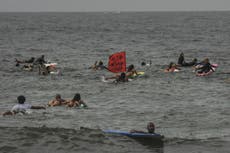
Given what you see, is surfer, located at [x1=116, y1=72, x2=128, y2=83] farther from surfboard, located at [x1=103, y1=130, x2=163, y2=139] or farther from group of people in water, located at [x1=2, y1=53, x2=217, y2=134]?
surfboard, located at [x1=103, y1=130, x2=163, y2=139]

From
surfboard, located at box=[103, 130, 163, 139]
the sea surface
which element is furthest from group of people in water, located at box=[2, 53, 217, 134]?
surfboard, located at box=[103, 130, 163, 139]

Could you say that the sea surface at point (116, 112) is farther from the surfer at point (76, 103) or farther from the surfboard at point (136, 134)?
the surfer at point (76, 103)

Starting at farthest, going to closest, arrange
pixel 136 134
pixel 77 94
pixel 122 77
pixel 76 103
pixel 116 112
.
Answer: pixel 122 77, pixel 76 103, pixel 77 94, pixel 116 112, pixel 136 134

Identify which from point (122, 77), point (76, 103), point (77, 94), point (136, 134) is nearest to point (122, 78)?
point (122, 77)

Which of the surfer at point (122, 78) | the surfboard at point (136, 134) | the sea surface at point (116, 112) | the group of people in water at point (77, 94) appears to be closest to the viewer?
the surfboard at point (136, 134)

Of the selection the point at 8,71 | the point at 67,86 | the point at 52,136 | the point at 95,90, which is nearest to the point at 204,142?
the point at 52,136

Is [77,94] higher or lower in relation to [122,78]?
lower

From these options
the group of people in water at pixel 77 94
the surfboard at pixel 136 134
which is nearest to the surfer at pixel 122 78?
the group of people in water at pixel 77 94

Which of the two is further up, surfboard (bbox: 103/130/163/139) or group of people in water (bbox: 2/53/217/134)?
group of people in water (bbox: 2/53/217/134)

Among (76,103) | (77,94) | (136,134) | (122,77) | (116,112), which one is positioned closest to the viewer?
(136,134)

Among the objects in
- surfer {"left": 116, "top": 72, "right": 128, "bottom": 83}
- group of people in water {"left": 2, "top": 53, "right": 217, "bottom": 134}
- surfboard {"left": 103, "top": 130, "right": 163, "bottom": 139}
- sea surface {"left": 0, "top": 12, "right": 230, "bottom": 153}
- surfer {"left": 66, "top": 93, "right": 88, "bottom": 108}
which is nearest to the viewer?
surfboard {"left": 103, "top": 130, "right": 163, "bottom": 139}

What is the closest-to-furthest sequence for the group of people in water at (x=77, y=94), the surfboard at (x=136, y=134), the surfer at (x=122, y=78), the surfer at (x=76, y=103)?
the surfboard at (x=136, y=134) < the group of people in water at (x=77, y=94) < the surfer at (x=76, y=103) < the surfer at (x=122, y=78)

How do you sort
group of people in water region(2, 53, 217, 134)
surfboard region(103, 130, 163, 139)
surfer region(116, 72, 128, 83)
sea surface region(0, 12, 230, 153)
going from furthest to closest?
surfer region(116, 72, 128, 83) < group of people in water region(2, 53, 217, 134) < sea surface region(0, 12, 230, 153) < surfboard region(103, 130, 163, 139)

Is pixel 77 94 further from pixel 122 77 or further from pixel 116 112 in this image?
pixel 122 77
